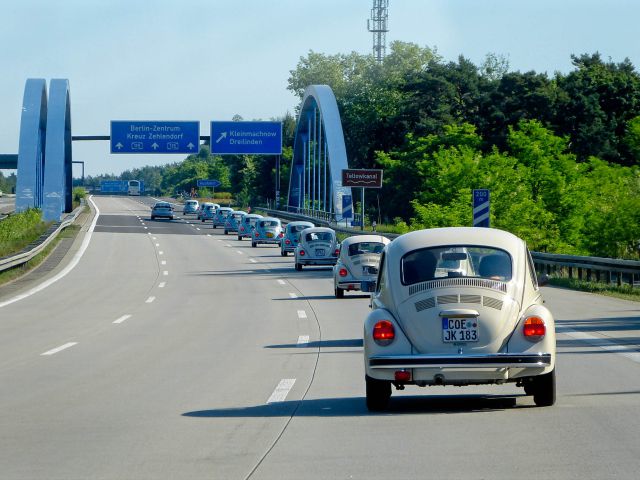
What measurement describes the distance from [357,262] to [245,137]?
57.3m

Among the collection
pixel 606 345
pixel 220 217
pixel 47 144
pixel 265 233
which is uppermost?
pixel 47 144

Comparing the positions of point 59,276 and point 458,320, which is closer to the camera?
point 458,320

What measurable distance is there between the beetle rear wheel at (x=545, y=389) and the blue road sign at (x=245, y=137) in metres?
72.8

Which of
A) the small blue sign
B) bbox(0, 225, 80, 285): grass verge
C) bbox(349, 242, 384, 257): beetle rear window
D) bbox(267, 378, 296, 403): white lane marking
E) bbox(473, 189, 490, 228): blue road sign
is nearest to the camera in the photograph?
bbox(267, 378, 296, 403): white lane marking

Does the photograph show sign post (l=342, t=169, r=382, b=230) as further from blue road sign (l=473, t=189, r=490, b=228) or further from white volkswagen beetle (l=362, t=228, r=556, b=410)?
white volkswagen beetle (l=362, t=228, r=556, b=410)

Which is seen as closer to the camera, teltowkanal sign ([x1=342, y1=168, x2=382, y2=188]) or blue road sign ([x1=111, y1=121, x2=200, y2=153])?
teltowkanal sign ([x1=342, y1=168, x2=382, y2=188])

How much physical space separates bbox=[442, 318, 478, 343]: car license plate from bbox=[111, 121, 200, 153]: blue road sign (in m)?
71.1

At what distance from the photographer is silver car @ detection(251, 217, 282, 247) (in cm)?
5903

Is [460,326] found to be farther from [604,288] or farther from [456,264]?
[604,288]

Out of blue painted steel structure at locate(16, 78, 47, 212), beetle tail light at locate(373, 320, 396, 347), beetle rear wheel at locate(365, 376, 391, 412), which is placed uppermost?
blue painted steel structure at locate(16, 78, 47, 212)

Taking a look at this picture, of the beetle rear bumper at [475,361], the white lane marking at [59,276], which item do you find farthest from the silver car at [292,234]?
the beetle rear bumper at [475,361]

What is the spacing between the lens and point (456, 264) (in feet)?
35.0

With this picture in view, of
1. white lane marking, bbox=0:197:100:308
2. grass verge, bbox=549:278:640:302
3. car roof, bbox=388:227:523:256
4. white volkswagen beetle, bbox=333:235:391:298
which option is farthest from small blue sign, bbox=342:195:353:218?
car roof, bbox=388:227:523:256

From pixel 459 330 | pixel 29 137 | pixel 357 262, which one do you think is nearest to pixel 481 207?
pixel 357 262
